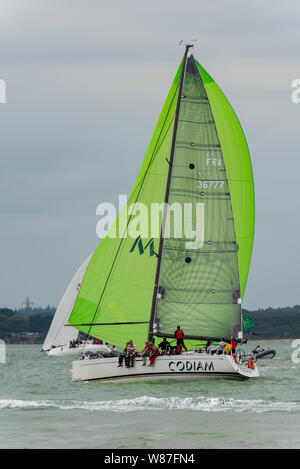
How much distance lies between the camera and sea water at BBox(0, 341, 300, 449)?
21.5 metres

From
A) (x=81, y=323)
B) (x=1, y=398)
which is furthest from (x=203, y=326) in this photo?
(x=1, y=398)

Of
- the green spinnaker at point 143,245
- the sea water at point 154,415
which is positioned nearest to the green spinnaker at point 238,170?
the green spinnaker at point 143,245

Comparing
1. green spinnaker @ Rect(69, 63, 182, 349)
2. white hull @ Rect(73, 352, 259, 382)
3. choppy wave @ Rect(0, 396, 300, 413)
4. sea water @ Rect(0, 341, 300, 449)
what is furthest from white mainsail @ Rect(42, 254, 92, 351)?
choppy wave @ Rect(0, 396, 300, 413)

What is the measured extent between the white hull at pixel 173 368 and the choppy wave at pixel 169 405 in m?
3.31

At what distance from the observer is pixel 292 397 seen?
32.3m

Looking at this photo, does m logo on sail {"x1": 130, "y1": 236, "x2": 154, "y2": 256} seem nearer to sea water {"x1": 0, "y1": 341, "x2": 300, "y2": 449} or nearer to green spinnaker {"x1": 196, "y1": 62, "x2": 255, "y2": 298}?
green spinnaker {"x1": 196, "y1": 62, "x2": 255, "y2": 298}

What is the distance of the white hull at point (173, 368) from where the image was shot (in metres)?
33.8

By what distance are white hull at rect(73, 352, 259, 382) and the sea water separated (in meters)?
0.33

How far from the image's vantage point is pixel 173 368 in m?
33.9

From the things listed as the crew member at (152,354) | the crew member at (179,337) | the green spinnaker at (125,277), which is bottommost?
the crew member at (152,354)

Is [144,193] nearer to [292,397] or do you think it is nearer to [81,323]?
[81,323]

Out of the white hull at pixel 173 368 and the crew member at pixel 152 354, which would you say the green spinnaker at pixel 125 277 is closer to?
the white hull at pixel 173 368

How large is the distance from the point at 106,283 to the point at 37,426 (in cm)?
1435
